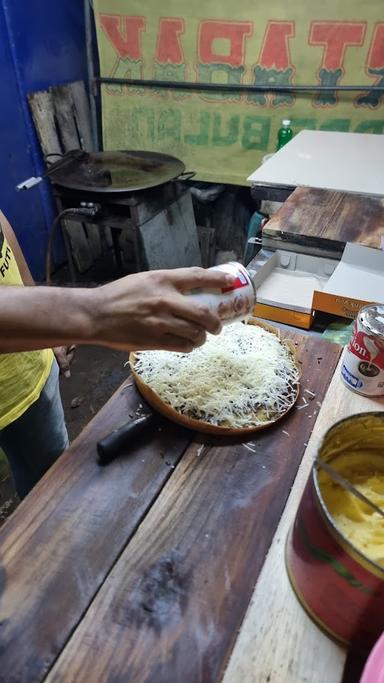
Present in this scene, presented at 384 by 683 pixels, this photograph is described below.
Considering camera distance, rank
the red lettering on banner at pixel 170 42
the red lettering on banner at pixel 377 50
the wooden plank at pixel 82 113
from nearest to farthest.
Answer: the red lettering on banner at pixel 377 50 → the red lettering on banner at pixel 170 42 → the wooden plank at pixel 82 113

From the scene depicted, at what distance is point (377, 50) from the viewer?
103 inches

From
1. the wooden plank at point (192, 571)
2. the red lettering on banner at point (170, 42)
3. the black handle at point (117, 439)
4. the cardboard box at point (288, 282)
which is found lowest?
the cardboard box at point (288, 282)

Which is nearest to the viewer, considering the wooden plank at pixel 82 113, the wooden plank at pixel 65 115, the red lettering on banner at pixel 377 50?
the red lettering on banner at pixel 377 50

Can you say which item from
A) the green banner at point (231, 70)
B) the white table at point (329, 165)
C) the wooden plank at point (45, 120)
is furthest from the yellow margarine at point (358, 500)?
the wooden plank at point (45, 120)

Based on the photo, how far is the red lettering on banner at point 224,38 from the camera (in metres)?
2.82

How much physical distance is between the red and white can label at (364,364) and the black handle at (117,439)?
426mm

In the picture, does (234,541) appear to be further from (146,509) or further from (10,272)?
(10,272)

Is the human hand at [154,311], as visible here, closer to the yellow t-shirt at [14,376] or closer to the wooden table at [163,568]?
the wooden table at [163,568]

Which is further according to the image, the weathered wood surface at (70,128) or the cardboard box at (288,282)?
the weathered wood surface at (70,128)

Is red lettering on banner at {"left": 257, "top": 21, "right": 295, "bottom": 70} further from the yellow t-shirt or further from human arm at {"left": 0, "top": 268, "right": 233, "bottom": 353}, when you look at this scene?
human arm at {"left": 0, "top": 268, "right": 233, "bottom": 353}

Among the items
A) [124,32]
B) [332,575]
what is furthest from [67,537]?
[124,32]

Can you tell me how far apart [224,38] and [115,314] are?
110 inches

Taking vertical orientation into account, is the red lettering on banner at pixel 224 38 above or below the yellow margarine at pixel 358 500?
above

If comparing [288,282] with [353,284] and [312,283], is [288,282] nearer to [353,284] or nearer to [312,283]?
[312,283]
